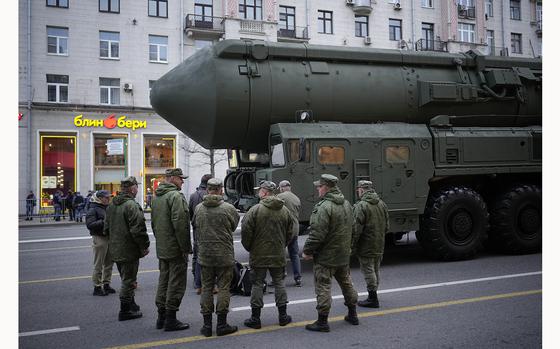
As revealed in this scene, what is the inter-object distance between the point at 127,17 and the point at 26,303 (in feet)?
79.5

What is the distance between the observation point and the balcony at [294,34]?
29562 millimetres

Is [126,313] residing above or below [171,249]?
below

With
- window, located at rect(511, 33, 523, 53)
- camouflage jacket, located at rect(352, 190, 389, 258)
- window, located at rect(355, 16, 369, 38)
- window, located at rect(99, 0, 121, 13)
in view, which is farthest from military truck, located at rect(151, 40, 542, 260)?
window, located at rect(99, 0, 121, 13)

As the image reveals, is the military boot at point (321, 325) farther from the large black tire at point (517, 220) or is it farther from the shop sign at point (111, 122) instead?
the shop sign at point (111, 122)

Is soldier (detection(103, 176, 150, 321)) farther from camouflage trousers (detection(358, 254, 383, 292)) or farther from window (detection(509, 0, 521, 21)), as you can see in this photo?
window (detection(509, 0, 521, 21))

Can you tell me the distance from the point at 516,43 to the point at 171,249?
41.5 ft

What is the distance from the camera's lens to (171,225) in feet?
20.3

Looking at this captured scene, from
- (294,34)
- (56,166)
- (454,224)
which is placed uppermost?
(294,34)

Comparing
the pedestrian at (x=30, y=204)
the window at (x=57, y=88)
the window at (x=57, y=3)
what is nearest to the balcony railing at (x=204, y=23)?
the window at (x=57, y=3)

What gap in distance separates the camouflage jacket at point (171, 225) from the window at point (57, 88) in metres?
23.3

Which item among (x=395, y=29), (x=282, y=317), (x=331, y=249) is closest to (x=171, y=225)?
(x=282, y=317)

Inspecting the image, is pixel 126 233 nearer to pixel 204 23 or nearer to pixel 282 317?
pixel 282 317

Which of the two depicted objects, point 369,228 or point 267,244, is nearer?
point 267,244
